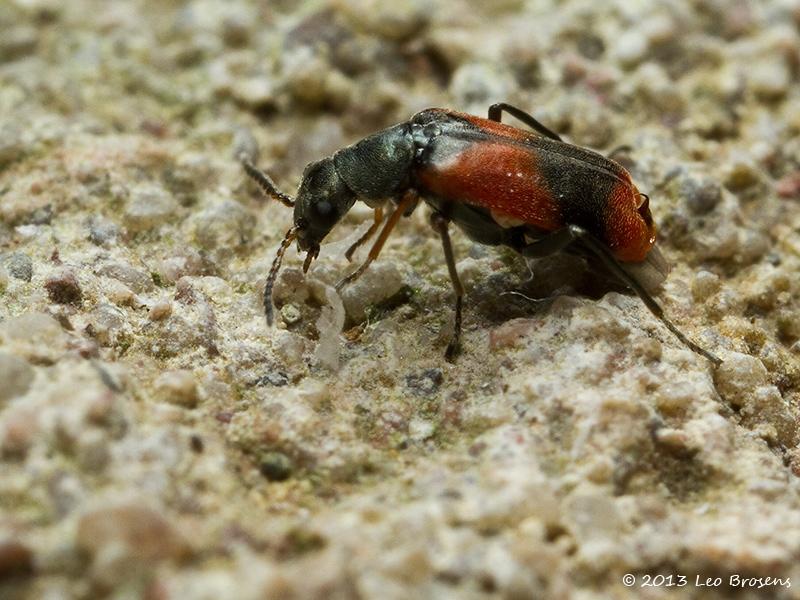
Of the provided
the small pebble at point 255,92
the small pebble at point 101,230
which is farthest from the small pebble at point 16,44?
the small pebble at point 101,230

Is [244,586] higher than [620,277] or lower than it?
lower

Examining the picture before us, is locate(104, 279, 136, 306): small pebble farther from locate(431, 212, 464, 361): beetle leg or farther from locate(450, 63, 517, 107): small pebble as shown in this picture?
locate(450, 63, 517, 107): small pebble

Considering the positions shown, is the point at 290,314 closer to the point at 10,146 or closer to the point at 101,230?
the point at 101,230

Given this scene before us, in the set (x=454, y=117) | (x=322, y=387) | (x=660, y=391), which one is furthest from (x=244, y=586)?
(x=454, y=117)

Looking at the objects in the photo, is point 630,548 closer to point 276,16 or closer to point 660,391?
point 660,391

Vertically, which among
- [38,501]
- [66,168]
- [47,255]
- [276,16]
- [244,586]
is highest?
[276,16]

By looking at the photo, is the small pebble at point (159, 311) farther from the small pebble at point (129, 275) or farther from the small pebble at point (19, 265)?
the small pebble at point (19, 265)
